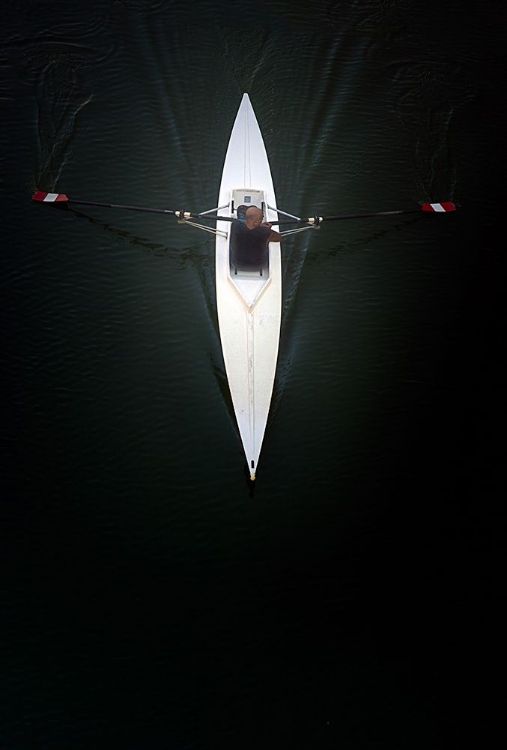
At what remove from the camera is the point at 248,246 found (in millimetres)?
8805

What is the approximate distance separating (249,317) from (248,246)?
3.22ft

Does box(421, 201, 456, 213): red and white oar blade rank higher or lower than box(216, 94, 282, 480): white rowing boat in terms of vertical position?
higher

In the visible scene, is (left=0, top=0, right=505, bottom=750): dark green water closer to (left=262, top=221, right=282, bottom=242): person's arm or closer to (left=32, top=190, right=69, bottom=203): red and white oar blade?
(left=32, top=190, right=69, bottom=203): red and white oar blade

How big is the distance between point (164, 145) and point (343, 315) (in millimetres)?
4640

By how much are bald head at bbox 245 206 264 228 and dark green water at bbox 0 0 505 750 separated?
152 centimetres

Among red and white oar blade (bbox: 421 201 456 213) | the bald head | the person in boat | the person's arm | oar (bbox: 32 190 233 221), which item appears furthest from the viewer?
red and white oar blade (bbox: 421 201 456 213)

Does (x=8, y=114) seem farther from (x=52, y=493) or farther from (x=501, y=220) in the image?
(x=501, y=220)

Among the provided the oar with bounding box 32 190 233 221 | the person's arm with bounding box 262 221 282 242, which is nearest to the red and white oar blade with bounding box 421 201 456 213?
the person's arm with bounding box 262 221 282 242

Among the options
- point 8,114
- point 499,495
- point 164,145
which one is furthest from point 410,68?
point 499,495

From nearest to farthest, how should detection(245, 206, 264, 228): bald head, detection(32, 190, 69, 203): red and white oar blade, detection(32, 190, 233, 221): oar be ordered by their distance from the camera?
detection(245, 206, 264, 228): bald head < detection(32, 190, 233, 221): oar < detection(32, 190, 69, 203): red and white oar blade

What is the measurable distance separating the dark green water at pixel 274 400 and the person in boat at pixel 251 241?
85cm

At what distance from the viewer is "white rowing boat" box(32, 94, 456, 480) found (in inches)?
330

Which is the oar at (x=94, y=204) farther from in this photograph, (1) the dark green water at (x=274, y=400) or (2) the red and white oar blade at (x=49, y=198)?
(1) the dark green water at (x=274, y=400)

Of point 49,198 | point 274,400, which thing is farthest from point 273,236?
point 49,198
